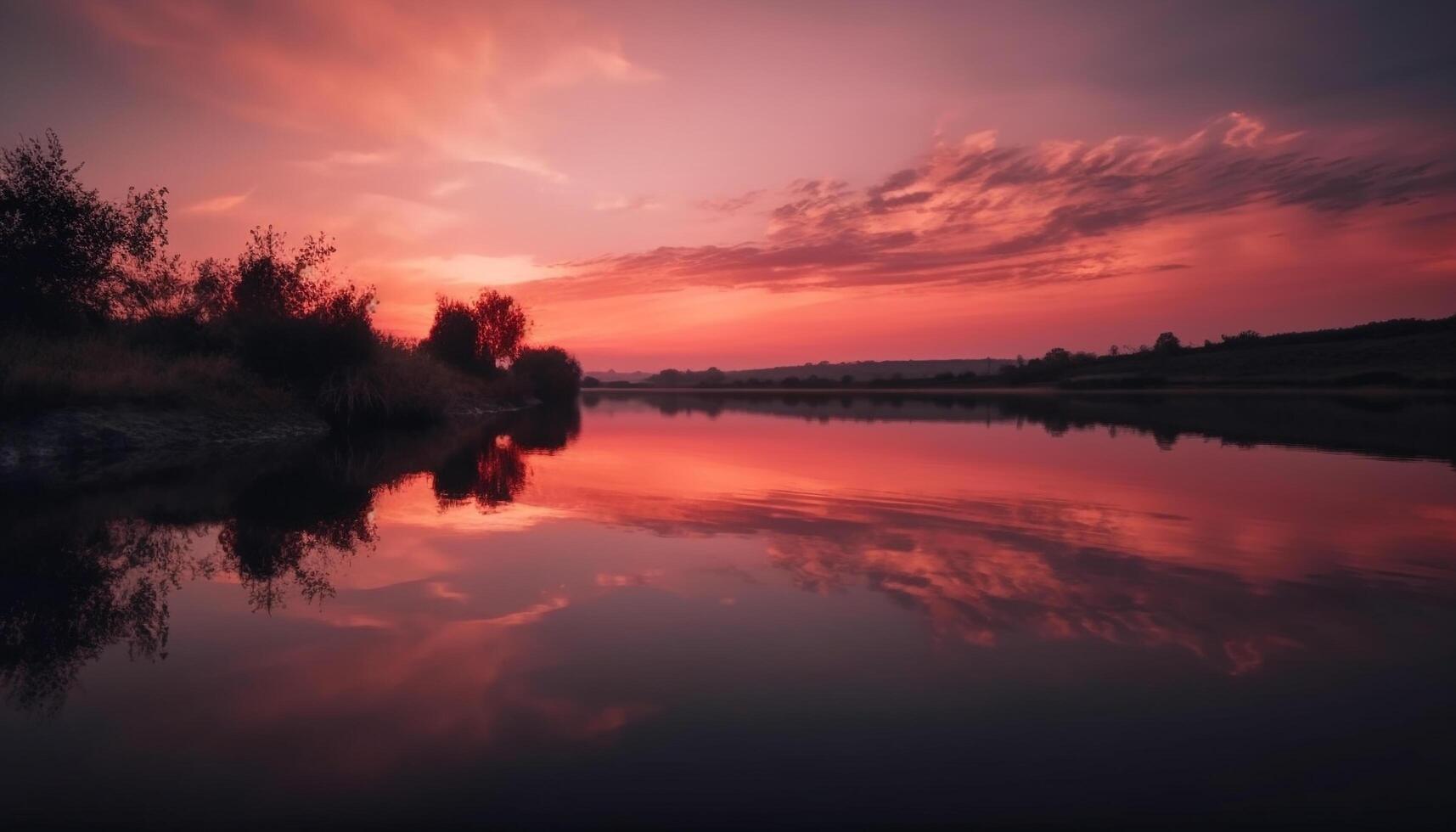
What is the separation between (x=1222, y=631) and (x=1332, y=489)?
33.2 feet

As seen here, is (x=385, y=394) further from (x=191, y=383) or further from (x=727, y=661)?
(x=727, y=661)

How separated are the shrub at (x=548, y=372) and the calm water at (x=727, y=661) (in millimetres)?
61282

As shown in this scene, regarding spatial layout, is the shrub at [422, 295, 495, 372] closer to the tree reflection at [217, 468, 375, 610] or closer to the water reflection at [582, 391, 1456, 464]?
the water reflection at [582, 391, 1456, 464]

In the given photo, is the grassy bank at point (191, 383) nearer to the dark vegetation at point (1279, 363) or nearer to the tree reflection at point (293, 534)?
the tree reflection at point (293, 534)

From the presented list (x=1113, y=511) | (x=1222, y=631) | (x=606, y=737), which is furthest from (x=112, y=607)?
(x=1113, y=511)

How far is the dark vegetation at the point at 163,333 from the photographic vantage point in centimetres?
2088

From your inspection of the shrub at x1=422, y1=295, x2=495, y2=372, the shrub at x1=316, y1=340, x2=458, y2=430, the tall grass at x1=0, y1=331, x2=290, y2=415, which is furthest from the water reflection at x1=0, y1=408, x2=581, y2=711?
the shrub at x1=422, y1=295, x2=495, y2=372

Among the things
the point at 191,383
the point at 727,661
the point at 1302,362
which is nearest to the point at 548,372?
the point at 191,383

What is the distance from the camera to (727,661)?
5273 mm

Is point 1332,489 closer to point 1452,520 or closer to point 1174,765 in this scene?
point 1452,520

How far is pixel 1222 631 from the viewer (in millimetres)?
5809

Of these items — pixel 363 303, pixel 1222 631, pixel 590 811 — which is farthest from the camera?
pixel 363 303

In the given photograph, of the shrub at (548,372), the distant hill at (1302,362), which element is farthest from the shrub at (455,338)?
the distant hill at (1302,362)

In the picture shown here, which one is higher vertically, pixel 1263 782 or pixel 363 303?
pixel 363 303
